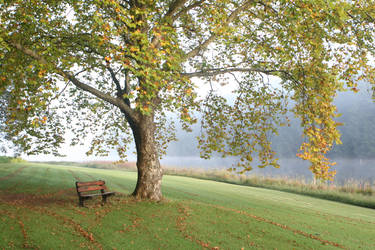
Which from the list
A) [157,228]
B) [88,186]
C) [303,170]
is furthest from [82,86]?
[303,170]

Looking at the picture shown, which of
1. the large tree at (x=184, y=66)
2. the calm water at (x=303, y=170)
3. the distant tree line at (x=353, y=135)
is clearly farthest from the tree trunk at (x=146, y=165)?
the distant tree line at (x=353, y=135)

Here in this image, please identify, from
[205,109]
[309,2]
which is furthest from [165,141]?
[309,2]

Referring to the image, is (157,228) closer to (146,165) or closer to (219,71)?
(146,165)

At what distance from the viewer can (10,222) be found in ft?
24.7

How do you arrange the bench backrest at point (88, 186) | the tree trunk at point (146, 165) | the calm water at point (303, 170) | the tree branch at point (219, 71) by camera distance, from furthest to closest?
the calm water at point (303, 170)
the tree branch at point (219, 71)
the tree trunk at point (146, 165)
the bench backrest at point (88, 186)

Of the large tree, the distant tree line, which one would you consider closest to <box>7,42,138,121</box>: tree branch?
the large tree

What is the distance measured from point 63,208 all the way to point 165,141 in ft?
22.0

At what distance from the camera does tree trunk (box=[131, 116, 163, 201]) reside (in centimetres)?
1083

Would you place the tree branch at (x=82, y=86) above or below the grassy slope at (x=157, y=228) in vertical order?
above

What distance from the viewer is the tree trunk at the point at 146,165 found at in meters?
10.8

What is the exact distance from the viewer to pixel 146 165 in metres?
10.9

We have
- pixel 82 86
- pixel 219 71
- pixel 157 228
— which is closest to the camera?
pixel 157 228

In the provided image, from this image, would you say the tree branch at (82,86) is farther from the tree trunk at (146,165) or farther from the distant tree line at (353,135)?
the distant tree line at (353,135)

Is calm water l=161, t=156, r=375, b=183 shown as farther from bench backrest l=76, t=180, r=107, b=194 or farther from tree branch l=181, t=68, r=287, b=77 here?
bench backrest l=76, t=180, r=107, b=194
